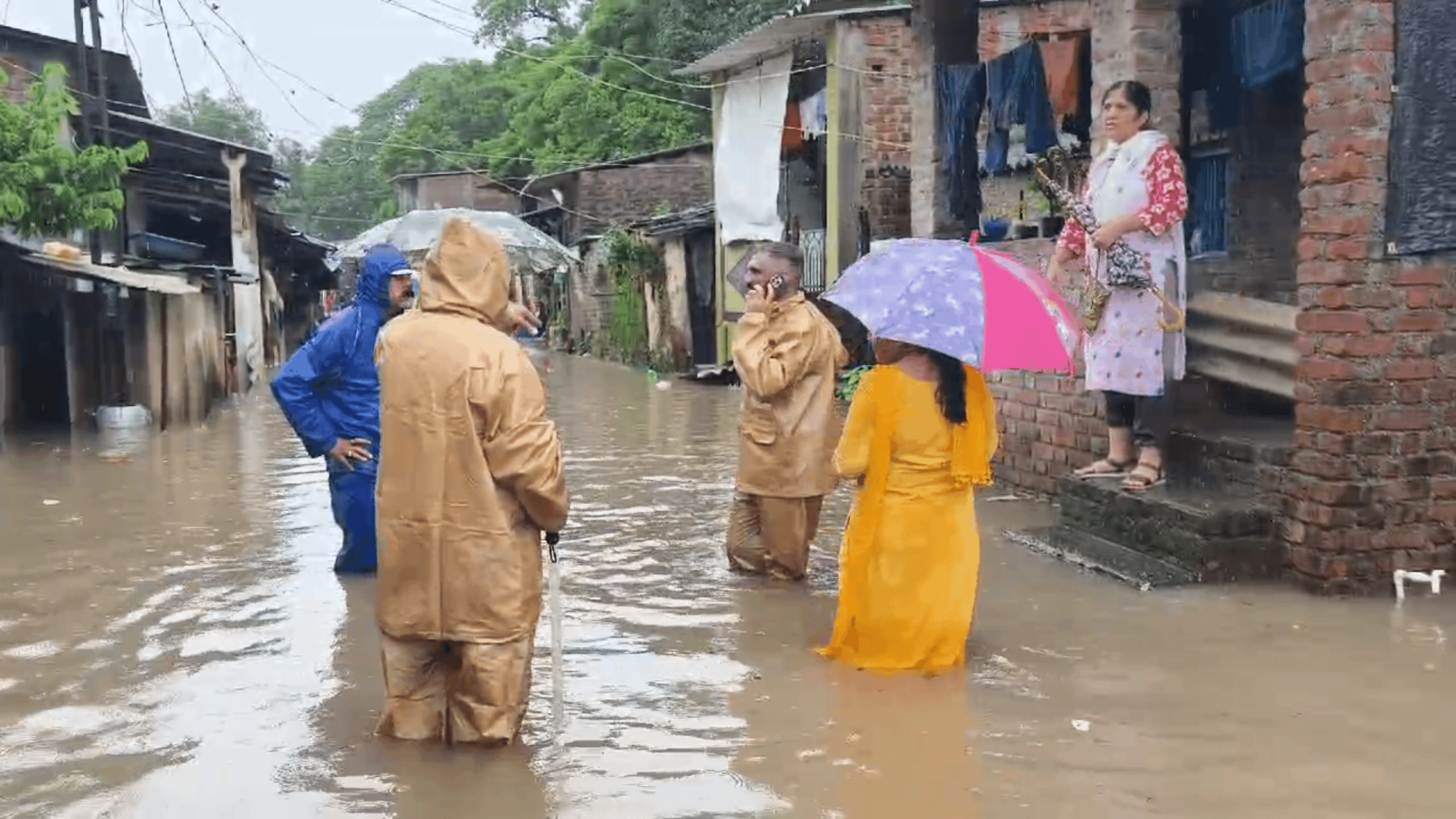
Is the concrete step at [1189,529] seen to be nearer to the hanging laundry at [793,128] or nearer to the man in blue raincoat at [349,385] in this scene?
the man in blue raincoat at [349,385]

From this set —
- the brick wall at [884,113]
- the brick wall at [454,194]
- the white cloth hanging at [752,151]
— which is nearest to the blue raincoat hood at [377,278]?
the brick wall at [884,113]

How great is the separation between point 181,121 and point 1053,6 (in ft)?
143

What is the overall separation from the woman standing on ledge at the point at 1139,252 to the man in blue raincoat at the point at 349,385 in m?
3.54

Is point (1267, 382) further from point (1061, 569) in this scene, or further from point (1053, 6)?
point (1053, 6)

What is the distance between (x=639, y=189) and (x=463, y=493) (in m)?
26.5

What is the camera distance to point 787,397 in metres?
6.52

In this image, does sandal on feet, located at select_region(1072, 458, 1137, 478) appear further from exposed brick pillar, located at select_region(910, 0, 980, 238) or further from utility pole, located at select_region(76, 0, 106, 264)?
utility pole, located at select_region(76, 0, 106, 264)

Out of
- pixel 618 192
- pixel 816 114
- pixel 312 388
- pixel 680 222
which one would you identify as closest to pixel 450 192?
pixel 618 192

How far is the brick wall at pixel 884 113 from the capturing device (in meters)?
16.1

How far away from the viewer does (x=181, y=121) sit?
49.9m

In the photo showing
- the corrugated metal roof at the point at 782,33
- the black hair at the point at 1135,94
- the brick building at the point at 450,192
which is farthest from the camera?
the brick building at the point at 450,192

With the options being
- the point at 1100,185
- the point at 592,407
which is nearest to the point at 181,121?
the point at 592,407

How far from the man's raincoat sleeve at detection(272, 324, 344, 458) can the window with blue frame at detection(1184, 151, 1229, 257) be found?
5972 mm

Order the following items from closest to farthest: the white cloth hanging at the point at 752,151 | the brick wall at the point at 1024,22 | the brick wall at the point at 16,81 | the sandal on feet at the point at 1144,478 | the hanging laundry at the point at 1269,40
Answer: the sandal on feet at the point at 1144,478, the hanging laundry at the point at 1269,40, the brick wall at the point at 1024,22, the brick wall at the point at 16,81, the white cloth hanging at the point at 752,151
